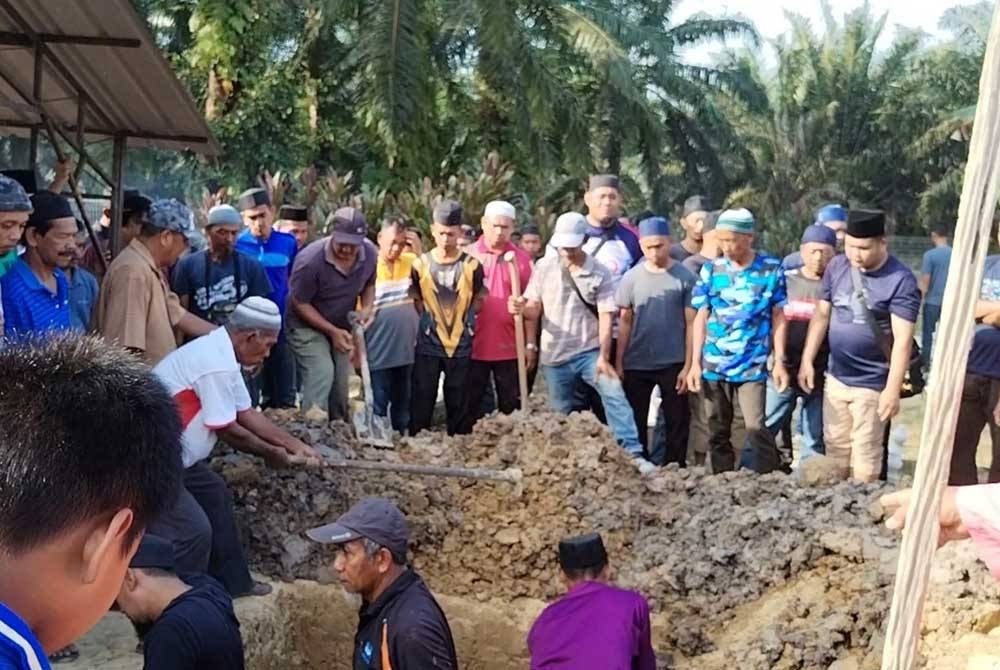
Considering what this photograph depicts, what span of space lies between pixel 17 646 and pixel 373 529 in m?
2.39

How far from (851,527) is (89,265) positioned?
15.5 ft

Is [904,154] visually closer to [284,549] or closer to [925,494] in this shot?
[284,549]

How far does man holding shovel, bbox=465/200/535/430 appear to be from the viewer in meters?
7.52

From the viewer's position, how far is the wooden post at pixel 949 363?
1.63 metres

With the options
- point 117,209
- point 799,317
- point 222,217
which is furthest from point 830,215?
point 117,209

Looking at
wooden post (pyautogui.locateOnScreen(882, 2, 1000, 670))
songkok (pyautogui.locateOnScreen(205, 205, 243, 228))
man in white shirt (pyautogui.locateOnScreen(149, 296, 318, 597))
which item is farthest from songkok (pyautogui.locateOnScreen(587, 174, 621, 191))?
wooden post (pyautogui.locateOnScreen(882, 2, 1000, 670))

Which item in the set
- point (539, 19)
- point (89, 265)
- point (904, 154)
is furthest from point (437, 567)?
point (904, 154)

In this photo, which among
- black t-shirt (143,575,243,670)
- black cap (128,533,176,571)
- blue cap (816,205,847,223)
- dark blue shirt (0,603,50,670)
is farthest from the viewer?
blue cap (816,205,847,223)

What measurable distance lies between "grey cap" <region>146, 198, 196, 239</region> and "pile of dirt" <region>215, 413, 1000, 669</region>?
1.60 metres

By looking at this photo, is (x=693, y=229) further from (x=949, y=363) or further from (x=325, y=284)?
(x=949, y=363)

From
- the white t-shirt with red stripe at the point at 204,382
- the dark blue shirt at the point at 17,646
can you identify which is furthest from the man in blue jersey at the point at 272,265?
the dark blue shirt at the point at 17,646

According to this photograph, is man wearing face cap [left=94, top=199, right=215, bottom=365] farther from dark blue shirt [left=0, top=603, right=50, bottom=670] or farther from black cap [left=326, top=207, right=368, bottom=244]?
dark blue shirt [left=0, top=603, right=50, bottom=670]

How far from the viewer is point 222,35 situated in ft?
51.5

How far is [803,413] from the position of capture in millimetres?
7211
